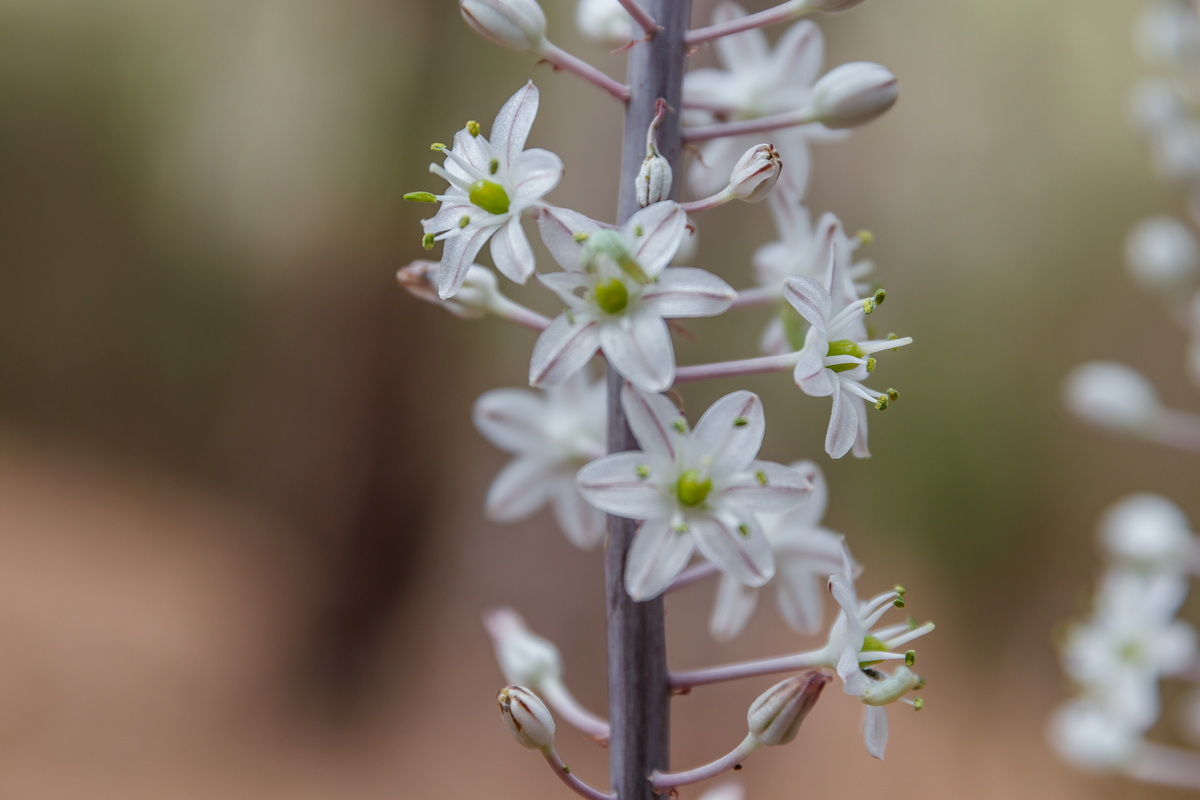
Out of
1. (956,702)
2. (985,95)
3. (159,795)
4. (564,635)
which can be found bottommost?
(159,795)

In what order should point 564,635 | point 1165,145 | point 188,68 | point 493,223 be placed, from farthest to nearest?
point 188,68 → point 564,635 → point 1165,145 → point 493,223

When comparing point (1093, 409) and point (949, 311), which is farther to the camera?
point (949, 311)

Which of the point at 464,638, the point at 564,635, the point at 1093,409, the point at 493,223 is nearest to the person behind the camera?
the point at 493,223

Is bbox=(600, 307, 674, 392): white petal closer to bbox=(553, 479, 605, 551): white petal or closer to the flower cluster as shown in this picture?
the flower cluster

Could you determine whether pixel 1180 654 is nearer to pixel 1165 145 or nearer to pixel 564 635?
pixel 1165 145

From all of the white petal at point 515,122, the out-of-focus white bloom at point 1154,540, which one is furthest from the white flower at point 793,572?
the out-of-focus white bloom at point 1154,540

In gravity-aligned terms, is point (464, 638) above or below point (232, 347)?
below

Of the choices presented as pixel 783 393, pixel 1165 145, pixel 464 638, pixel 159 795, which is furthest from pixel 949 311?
pixel 159 795

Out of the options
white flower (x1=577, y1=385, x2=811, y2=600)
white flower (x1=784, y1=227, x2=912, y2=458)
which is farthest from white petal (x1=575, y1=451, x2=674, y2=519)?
white flower (x1=784, y1=227, x2=912, y2=458)
